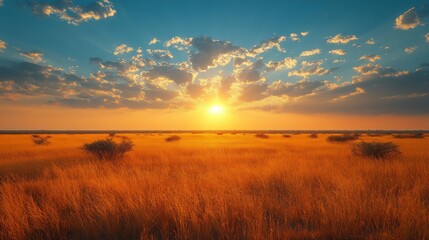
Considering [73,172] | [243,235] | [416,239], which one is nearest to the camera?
[416,239]

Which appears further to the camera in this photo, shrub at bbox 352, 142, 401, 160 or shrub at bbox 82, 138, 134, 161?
shrub at bbox 82, 138, 134, 161

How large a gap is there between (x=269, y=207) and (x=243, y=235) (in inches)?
56.3

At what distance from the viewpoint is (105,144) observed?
45.5 ft

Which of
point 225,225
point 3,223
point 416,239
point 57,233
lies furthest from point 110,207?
point 416,239

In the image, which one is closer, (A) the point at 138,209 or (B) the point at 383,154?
(A) the point at 138,209

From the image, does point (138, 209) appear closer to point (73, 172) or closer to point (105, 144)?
point (73, 172)

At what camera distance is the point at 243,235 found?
363 cm

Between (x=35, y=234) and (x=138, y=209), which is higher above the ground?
(x=138, y=209)

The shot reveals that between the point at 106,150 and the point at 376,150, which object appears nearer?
the point at 376,150

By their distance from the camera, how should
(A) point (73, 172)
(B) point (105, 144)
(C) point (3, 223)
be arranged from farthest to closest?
1. (B) point (105, 144)
2. (A) point (73, 172)
3. (C) point (3, 223)

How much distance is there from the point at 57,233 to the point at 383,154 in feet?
49.4

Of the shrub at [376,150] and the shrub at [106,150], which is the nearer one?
the shrub at [376,150]

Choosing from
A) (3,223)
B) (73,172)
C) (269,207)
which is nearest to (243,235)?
(269,207)

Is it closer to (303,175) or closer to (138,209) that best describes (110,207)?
(138,209)
